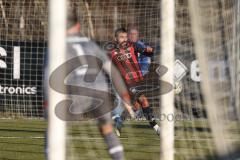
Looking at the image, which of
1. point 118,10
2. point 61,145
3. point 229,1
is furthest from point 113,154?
point 118,10

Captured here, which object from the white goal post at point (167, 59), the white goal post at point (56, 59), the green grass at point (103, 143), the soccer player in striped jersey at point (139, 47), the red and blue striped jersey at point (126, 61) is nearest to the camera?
the white goal post at point (56, 59)

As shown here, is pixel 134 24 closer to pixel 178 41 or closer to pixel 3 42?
pixel 3 42

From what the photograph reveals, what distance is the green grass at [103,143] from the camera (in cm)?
876

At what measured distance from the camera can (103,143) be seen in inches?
401

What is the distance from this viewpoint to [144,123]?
15227 mm

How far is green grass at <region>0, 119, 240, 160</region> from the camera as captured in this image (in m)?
8.76

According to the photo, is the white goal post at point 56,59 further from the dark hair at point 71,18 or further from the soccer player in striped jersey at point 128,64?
the soccer player in striped jersey at point 128,64

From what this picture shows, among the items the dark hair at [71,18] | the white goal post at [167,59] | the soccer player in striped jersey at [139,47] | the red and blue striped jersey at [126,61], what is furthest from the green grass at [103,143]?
the dark hair at [71,18]

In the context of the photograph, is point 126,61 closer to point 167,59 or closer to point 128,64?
point 128,64

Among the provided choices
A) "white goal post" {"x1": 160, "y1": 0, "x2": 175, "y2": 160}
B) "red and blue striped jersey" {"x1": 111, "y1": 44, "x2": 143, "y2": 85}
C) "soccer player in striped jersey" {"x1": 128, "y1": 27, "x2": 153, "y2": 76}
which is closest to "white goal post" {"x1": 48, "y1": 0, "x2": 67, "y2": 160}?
"white goal post" {"x1": 160, "y1": 0, "x2": 175, "y2": 160}

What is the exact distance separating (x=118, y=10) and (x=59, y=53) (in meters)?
12.1

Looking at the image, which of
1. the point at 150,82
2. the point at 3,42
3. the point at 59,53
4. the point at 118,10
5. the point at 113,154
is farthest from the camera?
the point at 118,10

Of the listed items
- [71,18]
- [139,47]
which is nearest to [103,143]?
[139,47]

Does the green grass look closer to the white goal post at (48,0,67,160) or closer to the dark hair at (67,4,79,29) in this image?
the dark hair at (67,4,79,29)
